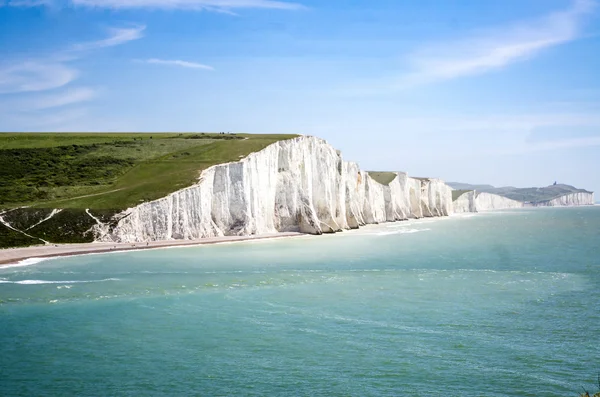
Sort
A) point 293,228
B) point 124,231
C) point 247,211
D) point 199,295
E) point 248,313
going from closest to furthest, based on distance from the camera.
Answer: point 248,313 → point 199,295 → point 124,231 → point 247,211 → point 293,228

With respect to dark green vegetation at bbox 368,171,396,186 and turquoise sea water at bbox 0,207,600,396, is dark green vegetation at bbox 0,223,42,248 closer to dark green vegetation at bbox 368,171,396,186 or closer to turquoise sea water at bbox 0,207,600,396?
turquoise sea water at bbox 0,207,600,396

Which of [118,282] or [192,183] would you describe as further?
[192,183]

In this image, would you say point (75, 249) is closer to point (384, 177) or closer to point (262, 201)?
point (262, 201)

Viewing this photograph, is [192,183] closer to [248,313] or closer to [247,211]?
[247,211]

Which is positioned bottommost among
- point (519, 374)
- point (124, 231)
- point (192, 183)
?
point (519, 374)

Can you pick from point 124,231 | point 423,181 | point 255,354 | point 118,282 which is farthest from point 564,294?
point 423,181

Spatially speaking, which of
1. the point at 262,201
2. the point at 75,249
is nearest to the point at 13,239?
the point at 75,249
